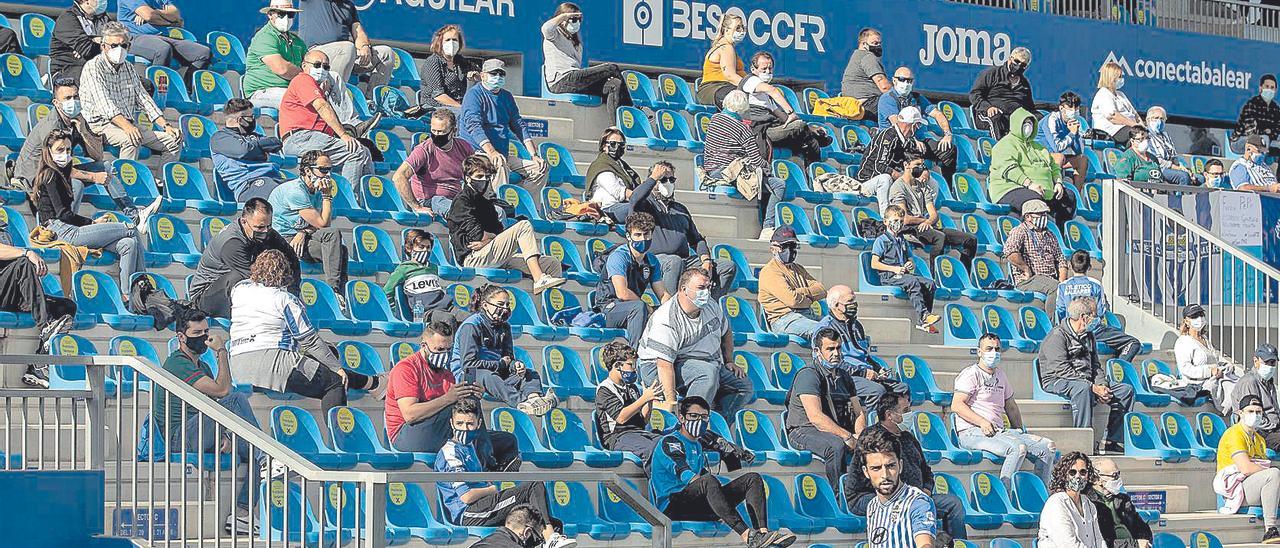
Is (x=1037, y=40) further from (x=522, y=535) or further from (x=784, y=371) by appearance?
(x=522, y=535)

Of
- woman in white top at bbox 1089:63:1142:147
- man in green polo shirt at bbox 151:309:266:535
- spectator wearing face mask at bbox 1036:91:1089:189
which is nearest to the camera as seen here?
man in green polo shirt at bbox 151:309:266:535

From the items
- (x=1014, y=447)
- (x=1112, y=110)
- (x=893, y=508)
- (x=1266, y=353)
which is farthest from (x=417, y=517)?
(x=1112, y=110)

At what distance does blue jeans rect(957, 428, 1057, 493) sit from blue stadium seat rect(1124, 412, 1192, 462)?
3.66 feet

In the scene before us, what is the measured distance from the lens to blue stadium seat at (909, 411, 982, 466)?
12.0 m

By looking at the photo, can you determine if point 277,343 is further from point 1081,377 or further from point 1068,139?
point 1068,139

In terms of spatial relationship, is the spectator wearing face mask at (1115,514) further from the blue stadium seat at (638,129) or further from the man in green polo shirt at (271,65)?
the man in green polo shirt at (271,65)

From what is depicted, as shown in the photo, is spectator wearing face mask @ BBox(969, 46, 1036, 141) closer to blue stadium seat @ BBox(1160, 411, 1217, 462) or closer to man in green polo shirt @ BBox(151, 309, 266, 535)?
blue stadium seat @ BBox(1160, 411, 1217, 462)

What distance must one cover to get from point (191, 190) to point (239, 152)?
1.27 ft

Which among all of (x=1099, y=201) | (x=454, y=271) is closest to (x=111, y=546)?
(x=454, y=271)

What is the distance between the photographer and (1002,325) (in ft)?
46.6

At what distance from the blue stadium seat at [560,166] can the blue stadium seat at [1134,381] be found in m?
3.87

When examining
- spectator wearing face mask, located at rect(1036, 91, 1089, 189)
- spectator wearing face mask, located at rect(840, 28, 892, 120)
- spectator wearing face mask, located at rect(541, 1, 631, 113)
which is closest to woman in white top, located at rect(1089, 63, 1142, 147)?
spectator wearing face mask, located at rect(1036, 91, 1089, 189)

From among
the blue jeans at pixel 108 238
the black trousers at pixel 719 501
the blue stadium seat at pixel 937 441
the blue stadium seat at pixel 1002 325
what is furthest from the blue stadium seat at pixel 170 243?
the blue stadium seat at pixel 1002 325

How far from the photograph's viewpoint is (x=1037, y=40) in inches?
807
